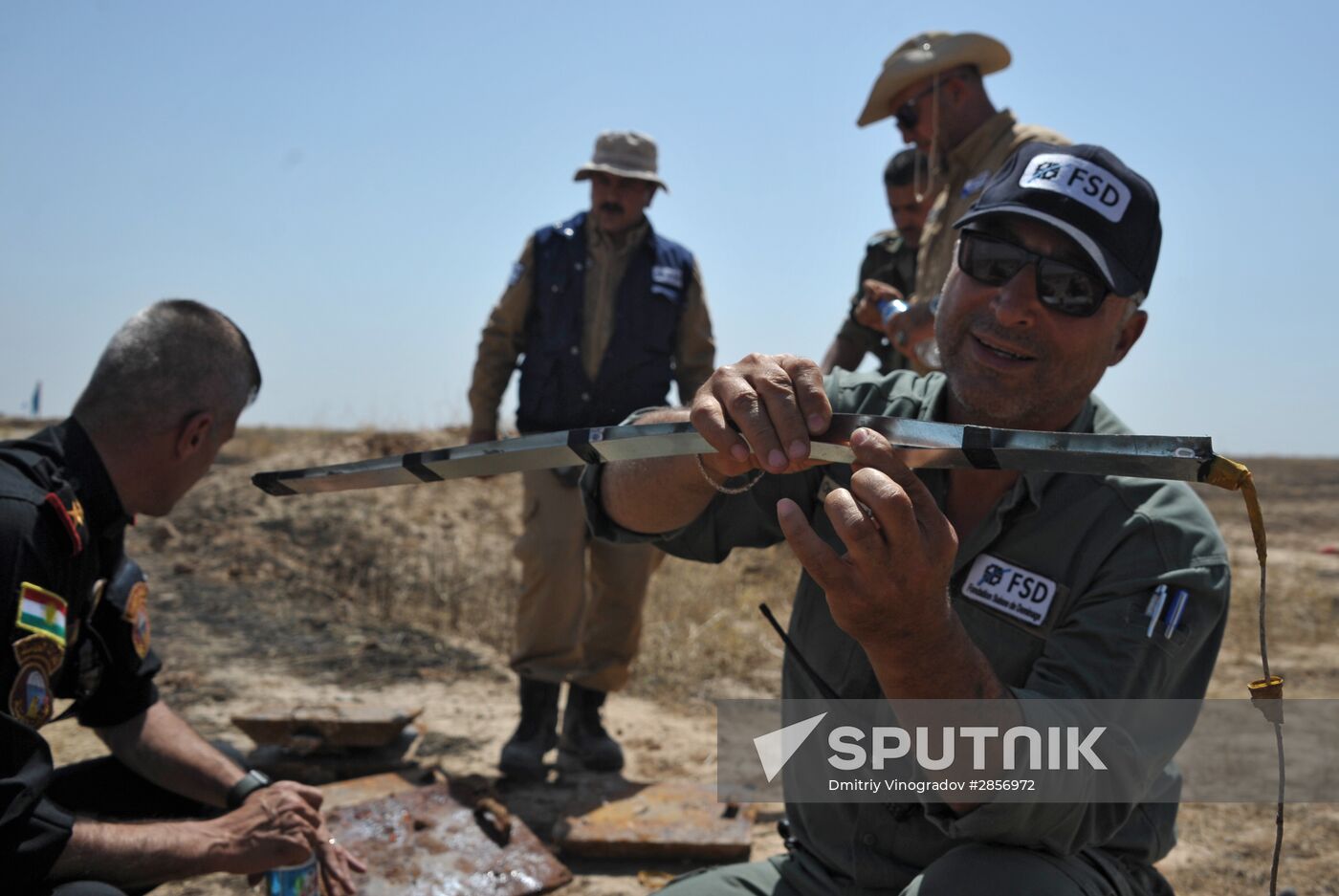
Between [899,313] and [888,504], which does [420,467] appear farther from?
[899,313]

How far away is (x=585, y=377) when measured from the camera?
17.4 feet

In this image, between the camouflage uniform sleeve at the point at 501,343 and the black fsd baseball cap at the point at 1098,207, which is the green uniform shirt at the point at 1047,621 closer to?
the black fsd baseball cap at the point at 1098,207

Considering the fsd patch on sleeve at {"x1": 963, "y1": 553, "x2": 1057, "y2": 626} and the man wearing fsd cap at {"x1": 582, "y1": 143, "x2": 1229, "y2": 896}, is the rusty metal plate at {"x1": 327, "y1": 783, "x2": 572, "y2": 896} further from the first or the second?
the fsd patch on sleeve at {"x1": 963, "y1": 553, "x2": 1057, "y2": 626}

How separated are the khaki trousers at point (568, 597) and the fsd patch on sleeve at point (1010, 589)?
2808 mm

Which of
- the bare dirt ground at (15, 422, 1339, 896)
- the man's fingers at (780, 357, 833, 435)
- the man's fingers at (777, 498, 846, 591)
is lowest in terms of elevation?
the bare dirt ground at (15, 422, 1339, 896)

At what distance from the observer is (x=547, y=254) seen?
5.41 metres

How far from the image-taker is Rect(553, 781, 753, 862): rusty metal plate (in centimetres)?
404

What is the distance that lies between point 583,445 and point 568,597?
3.16 meters

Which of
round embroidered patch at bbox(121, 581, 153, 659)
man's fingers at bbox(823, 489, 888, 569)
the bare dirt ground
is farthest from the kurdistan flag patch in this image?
man's fingers at bbox(823, 489, 888, 569)

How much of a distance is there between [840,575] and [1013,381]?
0.90 m

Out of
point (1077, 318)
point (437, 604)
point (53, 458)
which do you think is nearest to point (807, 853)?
point (1077, 318)

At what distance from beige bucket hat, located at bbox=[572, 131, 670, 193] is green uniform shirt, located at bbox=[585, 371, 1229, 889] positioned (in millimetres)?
3149

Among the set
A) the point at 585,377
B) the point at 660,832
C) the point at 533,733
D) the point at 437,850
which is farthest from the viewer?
the point at 585,377

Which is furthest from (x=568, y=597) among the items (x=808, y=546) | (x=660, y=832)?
(x=808, y=546)
